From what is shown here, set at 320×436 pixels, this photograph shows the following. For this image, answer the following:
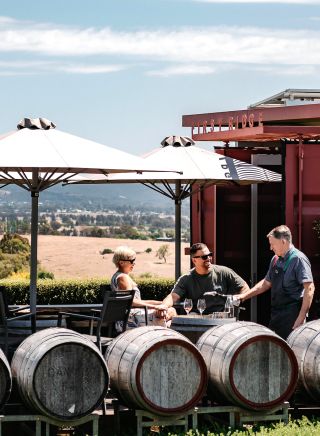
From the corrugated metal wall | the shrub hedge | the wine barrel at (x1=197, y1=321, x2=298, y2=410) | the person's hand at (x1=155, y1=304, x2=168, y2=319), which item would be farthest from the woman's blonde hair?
the shrub hedge

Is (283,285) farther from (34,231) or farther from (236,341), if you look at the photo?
(34,231)

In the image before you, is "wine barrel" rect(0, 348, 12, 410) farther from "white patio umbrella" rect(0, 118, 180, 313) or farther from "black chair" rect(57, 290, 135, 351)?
"white patio umbrella" rect(0, 118, 180, 313)

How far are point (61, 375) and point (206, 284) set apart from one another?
285 cm

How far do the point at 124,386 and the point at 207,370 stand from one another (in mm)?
652

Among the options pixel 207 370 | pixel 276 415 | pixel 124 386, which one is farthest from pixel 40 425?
pixel 276 415

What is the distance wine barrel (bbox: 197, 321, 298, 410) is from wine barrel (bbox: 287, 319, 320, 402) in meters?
0.22

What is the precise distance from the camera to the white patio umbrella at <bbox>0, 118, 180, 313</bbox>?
9492 millimetres

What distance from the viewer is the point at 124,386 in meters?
7.78

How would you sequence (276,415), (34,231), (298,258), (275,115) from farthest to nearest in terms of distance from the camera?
(275,115)
(34,231)
(298,258)
(276,415)

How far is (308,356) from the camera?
27.0ft

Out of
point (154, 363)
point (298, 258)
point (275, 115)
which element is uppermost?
point (275, 115)

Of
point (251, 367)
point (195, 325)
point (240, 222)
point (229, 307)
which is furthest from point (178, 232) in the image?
point (251, 367)

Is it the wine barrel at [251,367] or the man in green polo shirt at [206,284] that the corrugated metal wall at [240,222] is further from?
the wine barrel at [251,367]

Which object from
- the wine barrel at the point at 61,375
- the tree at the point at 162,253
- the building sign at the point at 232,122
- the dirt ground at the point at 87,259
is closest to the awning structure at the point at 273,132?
the building sign at the point at 232,122
